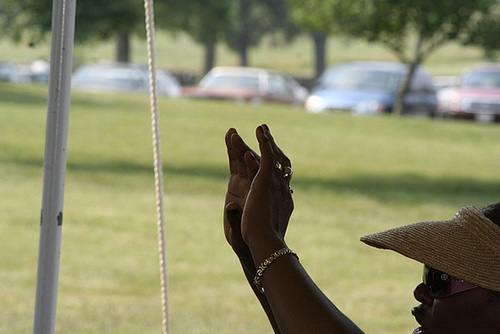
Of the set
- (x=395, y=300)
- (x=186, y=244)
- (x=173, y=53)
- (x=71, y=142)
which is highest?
(x=173, y=53)

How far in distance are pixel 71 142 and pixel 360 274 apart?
747 cm

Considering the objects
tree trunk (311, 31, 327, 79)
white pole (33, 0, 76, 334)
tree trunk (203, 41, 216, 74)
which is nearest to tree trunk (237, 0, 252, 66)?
tree trunk (203, 41, 216, 74)

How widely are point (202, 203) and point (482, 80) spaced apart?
11.9 meters

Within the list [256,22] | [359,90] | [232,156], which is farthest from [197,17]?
[232,156]

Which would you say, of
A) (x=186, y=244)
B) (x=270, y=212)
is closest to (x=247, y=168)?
(x=270, y=212)

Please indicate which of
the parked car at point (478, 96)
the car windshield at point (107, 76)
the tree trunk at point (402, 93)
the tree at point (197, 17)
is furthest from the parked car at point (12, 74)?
the parked car at point (478, 96)

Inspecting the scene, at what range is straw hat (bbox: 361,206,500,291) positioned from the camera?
133 centimetres

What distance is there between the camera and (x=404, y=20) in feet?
55.6

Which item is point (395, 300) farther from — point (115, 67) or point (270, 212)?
point (115, 67)

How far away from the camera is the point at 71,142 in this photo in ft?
42.3

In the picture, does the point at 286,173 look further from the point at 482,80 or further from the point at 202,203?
the point at 482,80

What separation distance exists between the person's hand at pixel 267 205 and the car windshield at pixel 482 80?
60.1 feet

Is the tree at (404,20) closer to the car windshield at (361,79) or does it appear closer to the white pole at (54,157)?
the car windshield at (361,79)

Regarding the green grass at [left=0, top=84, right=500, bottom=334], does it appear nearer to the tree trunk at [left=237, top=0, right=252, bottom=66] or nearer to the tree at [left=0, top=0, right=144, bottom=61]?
the tree at [left=0, top=0, right=144, bottom=61]
